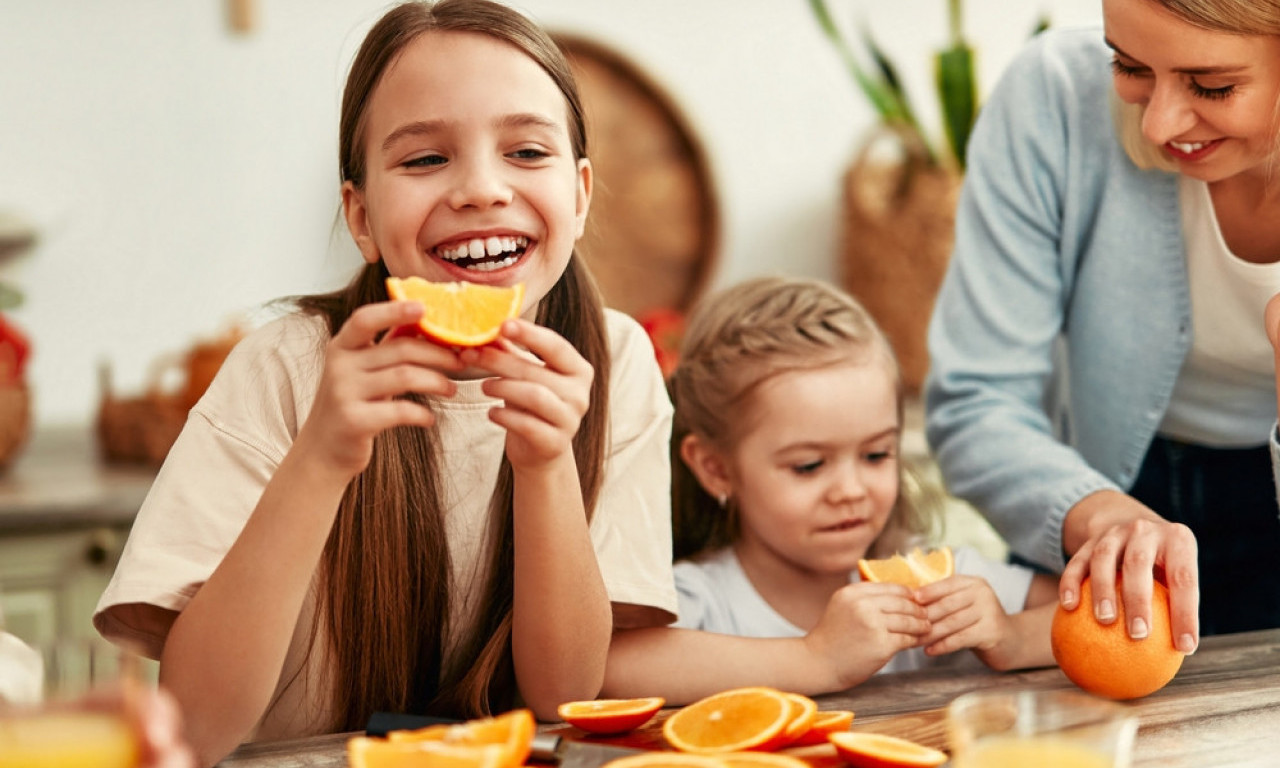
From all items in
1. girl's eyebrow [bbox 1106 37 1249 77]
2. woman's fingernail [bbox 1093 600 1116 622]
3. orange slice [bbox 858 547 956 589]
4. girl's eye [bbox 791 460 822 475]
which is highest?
girl's eyebrow [bbox 1106 37 1249 77]

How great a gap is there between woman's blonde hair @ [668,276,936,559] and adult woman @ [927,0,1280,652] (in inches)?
4.6

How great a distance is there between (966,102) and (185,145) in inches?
64.0

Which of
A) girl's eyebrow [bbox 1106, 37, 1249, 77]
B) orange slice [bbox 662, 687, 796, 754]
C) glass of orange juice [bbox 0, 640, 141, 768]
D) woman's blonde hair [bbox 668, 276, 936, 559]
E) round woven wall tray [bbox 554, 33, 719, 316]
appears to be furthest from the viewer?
round woven wall tray [bbox 554, 33, 719, 316]

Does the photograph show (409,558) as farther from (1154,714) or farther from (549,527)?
(1154,714)

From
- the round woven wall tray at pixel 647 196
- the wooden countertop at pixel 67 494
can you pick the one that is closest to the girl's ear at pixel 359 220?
the wooden countertop at pixel 67 494

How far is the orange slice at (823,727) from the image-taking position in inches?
38.6

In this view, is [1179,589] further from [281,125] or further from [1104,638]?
[281,125]

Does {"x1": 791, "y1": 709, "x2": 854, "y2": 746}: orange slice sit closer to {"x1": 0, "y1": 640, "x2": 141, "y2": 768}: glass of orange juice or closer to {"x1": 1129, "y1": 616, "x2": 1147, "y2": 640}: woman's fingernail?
{"x1": 1129, "y1": 616, "x2": 1147, "y2": 640}: woman's fingernail

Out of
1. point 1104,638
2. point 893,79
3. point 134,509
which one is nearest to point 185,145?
point 134,509

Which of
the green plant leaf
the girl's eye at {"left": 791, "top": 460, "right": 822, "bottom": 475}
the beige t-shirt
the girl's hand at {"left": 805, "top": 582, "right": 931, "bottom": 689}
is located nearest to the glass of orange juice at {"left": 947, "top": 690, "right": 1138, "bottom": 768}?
the girl's hand at {"left": 805, "top": 582, "right": 931, "bottom": 689}

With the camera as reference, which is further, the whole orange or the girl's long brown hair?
the girl's long brown hair

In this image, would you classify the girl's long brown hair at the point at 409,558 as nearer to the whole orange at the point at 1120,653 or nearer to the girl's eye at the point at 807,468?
the girl's eye at the point at 807,468

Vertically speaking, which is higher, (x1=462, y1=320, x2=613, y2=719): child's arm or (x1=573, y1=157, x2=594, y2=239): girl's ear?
(x1=573, y1=157, x2=594, y2=239): girl's ear

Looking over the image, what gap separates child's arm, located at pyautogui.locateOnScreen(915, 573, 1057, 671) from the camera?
4.20 feet
